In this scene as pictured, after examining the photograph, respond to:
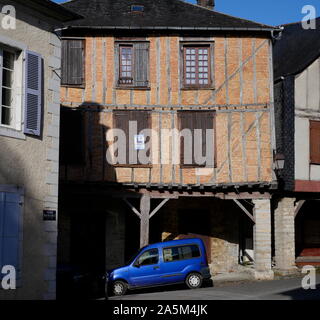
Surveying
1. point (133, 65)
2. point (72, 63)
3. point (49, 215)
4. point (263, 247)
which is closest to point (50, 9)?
point (49, 215)

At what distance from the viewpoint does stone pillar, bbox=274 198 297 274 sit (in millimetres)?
21031

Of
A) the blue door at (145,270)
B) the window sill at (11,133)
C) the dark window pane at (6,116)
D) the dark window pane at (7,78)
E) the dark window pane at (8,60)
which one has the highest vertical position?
the dark window pane at (8,60)

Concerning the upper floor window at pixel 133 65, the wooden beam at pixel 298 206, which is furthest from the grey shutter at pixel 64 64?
the wooden beam at pixel 298 206

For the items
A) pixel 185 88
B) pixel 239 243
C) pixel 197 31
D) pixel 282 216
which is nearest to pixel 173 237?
pixel 239 243

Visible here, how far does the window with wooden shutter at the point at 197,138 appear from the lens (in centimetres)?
2067

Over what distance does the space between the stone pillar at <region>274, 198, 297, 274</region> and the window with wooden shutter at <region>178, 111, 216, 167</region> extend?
2784 millimetres

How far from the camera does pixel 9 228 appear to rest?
12.3m

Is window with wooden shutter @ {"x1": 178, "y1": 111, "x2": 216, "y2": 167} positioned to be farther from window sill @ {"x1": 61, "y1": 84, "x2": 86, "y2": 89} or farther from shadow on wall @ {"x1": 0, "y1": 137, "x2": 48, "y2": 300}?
shadow on wall @ {"x1": 0, "y1": 137, "x2": 48, "y2": 300}

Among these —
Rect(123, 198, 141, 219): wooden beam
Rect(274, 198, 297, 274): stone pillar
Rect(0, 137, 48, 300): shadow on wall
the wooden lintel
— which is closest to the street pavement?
Rect(274, 198, 297, 274): stone pillar

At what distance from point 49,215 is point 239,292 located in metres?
6.29

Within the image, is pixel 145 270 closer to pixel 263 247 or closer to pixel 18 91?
pixel 263 247

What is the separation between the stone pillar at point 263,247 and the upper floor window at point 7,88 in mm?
→ 10109

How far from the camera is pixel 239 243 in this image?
74.9 ft

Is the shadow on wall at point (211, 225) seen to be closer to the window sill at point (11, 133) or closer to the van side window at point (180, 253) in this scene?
the van side window at point (180, 253)
